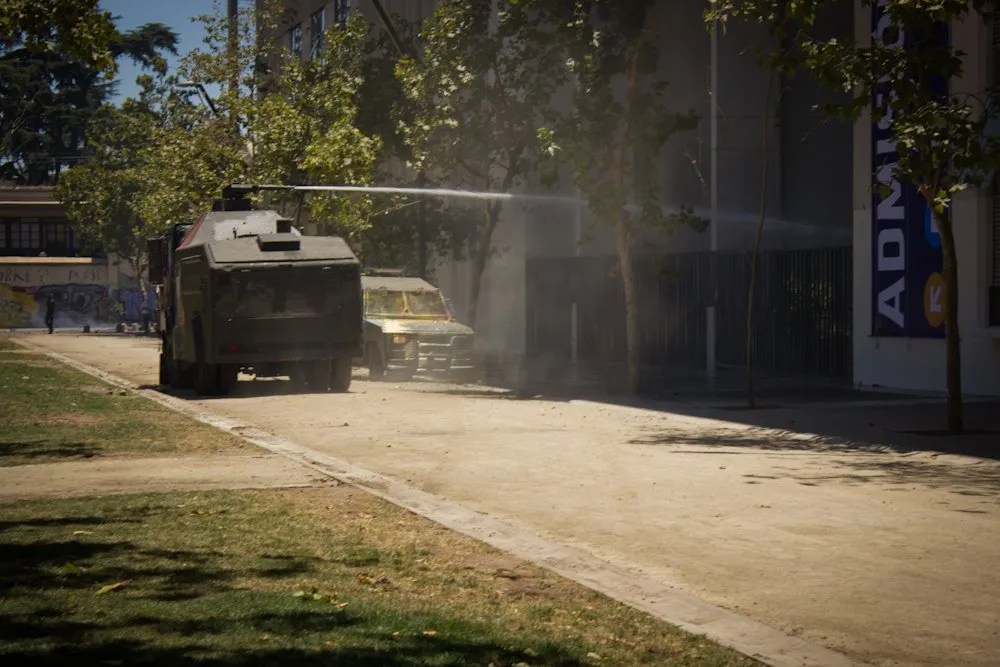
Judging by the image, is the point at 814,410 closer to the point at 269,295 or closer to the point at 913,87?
the point at 913,87

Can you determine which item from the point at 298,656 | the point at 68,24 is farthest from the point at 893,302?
the point at 298,656

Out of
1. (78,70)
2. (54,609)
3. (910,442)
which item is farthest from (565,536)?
(78,70)

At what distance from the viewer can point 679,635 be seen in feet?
21.8

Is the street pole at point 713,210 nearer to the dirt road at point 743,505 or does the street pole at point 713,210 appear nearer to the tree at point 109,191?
the dirt road at point 743,505

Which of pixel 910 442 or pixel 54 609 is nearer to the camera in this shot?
pixel 54 609

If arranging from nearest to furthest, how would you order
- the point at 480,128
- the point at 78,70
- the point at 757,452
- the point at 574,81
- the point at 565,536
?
1. the point at 565,536
2. the point at 757,452
3. the point at 480,128
4. the point at 574,81
5. the point at 78,70

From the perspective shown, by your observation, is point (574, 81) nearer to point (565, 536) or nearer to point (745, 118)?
point (745, 118)

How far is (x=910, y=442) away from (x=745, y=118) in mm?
21129

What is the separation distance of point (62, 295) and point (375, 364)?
66.2 m

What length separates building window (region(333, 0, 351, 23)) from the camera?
5931cm

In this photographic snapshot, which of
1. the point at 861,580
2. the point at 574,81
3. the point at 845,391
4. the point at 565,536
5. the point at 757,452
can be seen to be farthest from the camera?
the point at 574,81

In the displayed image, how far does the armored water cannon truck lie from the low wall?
63962 mm

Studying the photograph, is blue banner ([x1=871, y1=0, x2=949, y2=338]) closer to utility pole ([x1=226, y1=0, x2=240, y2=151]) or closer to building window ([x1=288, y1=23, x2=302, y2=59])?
utility pole ([x1=226, y1=0, x2=240, y2=151])

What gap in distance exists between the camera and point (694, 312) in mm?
35375
